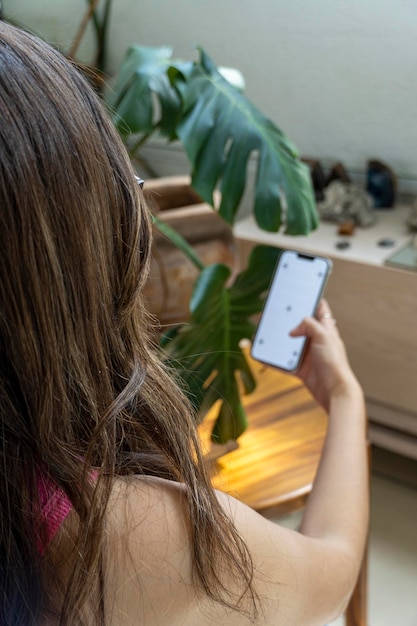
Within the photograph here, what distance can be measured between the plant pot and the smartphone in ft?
1.07

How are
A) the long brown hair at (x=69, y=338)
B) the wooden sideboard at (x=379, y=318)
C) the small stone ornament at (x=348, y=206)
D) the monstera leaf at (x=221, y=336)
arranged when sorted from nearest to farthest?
the long brown hair at (x=69, y=338)
the monstera leaf at (x=221, y=336)
the wooden sideboard at (x=379, y=318)
the small stone ornament at (x=348, y=206)

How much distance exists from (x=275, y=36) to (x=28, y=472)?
1447mm

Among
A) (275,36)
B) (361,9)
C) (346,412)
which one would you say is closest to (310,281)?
(346,412)

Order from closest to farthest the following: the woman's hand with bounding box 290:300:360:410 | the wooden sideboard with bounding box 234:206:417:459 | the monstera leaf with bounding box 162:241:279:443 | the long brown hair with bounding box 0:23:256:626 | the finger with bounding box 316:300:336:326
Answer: the long brown hair with bounding box 0:23:256:626, the woman's hand with bounding box 290:300:360:410, the finger with bounding box 316:300:336:326, the monstera leaf with bounding box 162:241:279:443, the wooden sideboard with bounding box 234:206:417:459

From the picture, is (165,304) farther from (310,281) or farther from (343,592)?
(343,592)

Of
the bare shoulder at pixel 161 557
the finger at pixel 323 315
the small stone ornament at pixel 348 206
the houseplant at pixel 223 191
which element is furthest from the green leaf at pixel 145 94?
the bare shoulder at pixel 161 557

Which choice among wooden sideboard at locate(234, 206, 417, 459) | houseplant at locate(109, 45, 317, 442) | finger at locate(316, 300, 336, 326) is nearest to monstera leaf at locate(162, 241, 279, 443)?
houseplant at locate(109, 45, 317, 442)

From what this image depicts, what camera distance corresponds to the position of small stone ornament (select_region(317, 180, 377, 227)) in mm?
1489

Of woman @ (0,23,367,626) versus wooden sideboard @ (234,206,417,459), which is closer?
woman @ (0,23,367,626)

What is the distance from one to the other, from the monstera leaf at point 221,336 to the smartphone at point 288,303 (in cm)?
4

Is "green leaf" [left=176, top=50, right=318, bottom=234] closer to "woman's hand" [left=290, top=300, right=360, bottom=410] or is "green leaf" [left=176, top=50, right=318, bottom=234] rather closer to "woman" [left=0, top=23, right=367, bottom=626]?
"woman's hand" [left=290, top=300, right=360, bottom=410]

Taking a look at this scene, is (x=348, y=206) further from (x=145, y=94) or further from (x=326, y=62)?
(x=145, y=94)

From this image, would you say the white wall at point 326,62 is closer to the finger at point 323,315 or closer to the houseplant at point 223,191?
the houseplant at point 223,191

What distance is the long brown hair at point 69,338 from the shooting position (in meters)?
0.44
